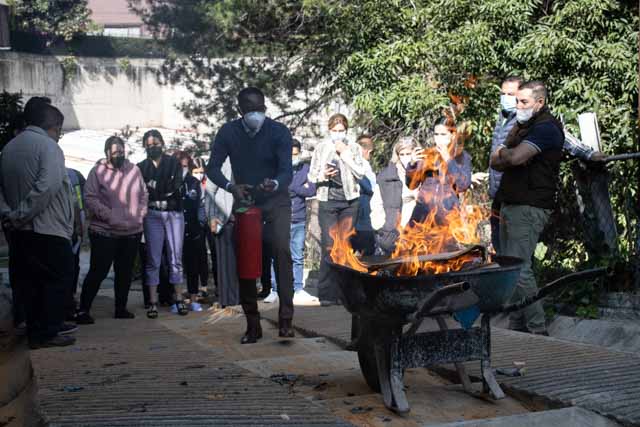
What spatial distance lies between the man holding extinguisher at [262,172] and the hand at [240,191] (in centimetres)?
8

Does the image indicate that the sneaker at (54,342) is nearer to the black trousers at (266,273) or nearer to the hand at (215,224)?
the hand at (215,224)

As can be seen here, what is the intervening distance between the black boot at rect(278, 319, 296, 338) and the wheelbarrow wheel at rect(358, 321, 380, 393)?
6.73ft

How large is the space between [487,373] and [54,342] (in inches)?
150

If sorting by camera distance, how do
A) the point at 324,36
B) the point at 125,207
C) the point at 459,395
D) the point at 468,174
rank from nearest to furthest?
the point at 459,395
the point at 468,174
the point at 125,207
the point at 324,36

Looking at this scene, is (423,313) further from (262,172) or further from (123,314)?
(123,314)

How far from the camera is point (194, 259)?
10.5m

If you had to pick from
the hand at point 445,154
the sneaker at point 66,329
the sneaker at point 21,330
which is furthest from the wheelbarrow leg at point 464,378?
the sneaker at point 21,330

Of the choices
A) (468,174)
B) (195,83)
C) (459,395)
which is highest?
(195,83)

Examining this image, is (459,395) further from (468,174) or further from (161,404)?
(468,174)

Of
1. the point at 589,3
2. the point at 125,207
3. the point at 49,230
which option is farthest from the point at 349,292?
the point at 589,3

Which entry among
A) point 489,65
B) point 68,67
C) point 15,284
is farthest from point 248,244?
point 68,67

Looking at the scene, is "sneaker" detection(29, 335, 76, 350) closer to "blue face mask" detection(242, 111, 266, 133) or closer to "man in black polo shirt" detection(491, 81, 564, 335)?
"blue face mask" detection(242, 111, 266, 133)

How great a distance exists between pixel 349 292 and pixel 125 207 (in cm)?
446

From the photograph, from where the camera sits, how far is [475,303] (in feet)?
Result: 16.2
